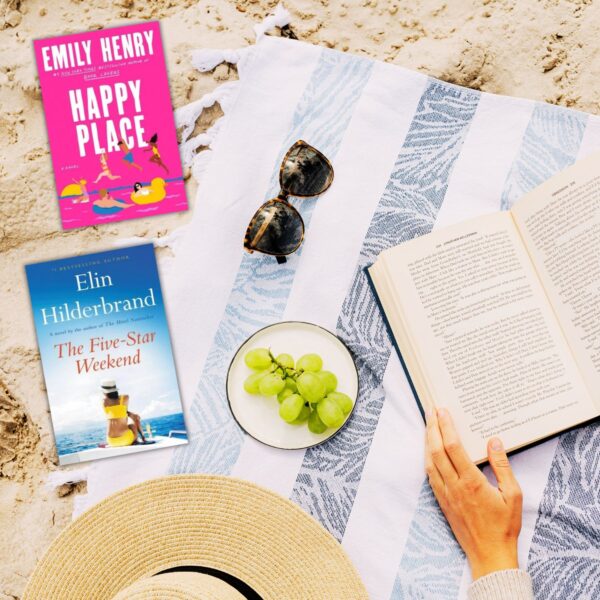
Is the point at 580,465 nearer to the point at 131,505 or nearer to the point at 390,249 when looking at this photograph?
the point at 390,249

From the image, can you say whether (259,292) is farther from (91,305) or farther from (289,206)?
(91,305)

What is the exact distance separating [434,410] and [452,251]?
0.27 m

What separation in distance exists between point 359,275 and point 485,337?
24cm

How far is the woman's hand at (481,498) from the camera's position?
107 centimetres

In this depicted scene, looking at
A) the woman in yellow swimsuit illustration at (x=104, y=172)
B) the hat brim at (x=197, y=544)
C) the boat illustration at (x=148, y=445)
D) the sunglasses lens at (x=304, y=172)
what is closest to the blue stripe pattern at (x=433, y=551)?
the hat brim at (x=197, y=544)

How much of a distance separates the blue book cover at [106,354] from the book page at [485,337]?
442 mm

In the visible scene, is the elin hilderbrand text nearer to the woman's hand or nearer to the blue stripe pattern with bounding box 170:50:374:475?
the blue stripe pattern with bounding box 170:50:374:475

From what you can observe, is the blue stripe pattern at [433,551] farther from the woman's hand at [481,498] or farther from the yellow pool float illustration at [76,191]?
the yellow pool float illustration at [76,191]

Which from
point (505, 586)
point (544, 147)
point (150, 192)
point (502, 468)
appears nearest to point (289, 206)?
point (150, 192)

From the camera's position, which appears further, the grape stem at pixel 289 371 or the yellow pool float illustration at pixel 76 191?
the yellow pool float illustration at pixel 76 191

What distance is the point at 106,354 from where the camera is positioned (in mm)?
1164

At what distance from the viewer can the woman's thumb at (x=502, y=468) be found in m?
1.07

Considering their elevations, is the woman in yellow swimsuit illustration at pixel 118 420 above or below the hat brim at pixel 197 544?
above

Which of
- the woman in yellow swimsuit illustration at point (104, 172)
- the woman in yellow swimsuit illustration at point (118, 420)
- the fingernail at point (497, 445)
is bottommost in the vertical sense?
the fingernail at point (497, 445)
